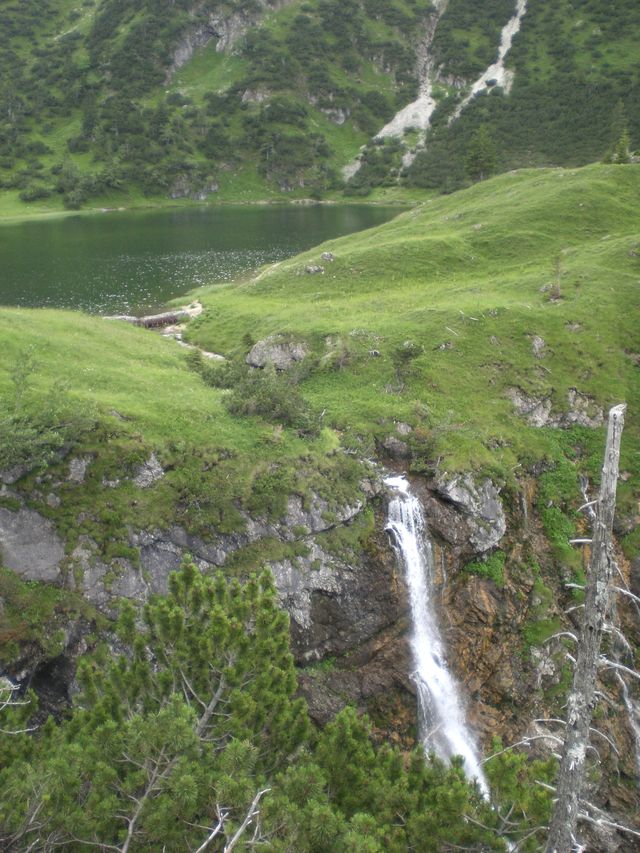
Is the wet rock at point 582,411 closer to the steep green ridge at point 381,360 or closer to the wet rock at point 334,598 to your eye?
the steep green ridge at point 381,360

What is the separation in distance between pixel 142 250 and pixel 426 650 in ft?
259

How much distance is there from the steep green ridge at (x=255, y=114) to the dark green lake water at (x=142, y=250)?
1276 inches

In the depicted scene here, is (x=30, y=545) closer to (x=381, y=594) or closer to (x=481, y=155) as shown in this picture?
(x=381, y=594)

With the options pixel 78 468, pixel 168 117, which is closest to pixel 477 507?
pixel 78 468

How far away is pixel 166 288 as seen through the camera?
224 feet

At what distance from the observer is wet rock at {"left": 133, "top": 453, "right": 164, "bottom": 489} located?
24.0 metres

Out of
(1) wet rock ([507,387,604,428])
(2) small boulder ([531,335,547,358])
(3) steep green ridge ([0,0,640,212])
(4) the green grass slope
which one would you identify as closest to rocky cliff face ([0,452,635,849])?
(4) the green grass slope

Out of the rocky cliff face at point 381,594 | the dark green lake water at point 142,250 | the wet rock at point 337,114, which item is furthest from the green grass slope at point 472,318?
the wet rock at point 337,114

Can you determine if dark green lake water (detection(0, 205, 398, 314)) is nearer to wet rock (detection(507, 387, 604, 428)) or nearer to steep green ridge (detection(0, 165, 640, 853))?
steep green ridge (detection(0, 165, 640, 853))

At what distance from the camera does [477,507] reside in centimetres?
2842

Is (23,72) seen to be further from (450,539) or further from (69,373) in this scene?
(450,539)

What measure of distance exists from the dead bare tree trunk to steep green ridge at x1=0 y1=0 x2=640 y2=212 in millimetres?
153285

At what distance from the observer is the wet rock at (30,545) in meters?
20.7

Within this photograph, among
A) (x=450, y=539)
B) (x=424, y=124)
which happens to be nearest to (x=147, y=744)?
(x=450, y=539)
